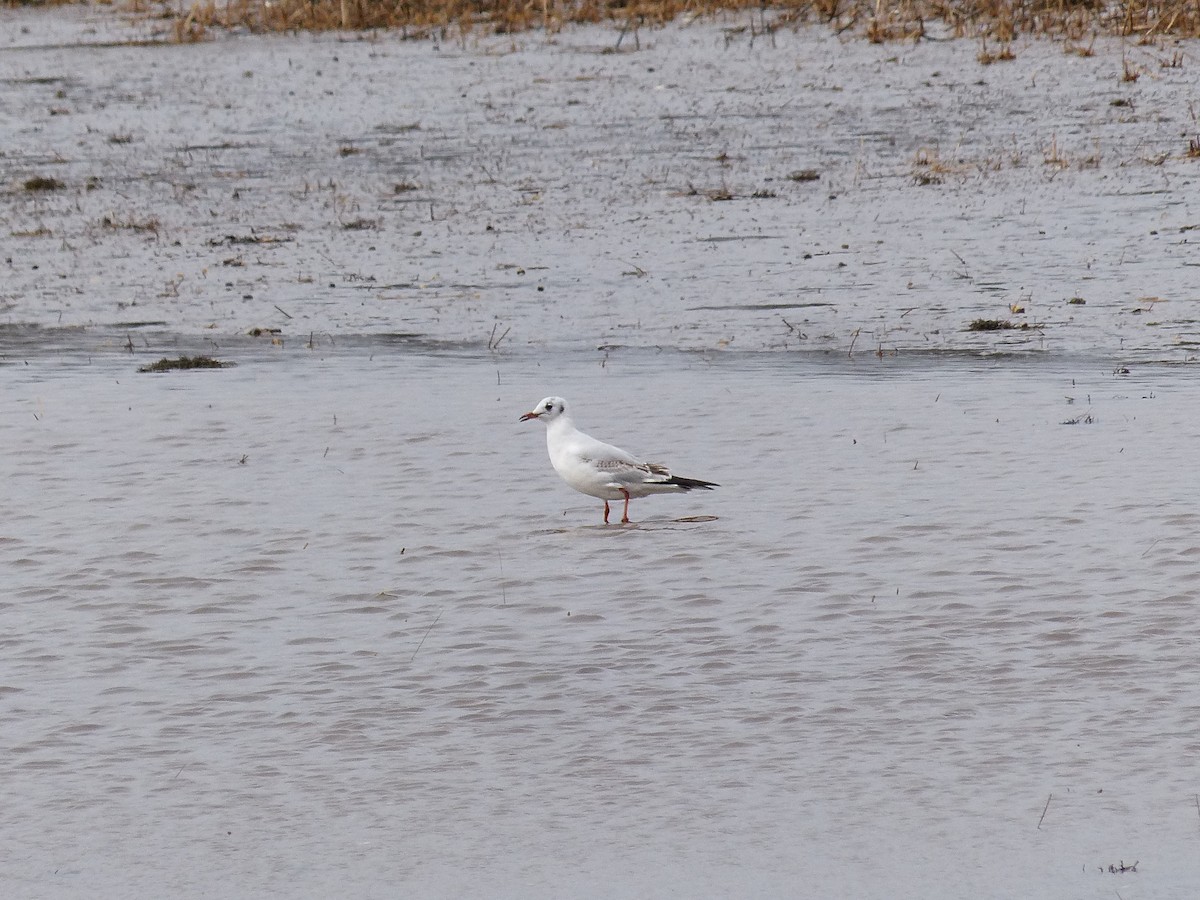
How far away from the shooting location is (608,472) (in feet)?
34.0

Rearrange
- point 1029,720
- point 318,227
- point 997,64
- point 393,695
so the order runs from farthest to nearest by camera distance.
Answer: point 997,64, point 318,227, point 393,695, point 1029,720

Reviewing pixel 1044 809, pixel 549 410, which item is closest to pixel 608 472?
pixel 549 410

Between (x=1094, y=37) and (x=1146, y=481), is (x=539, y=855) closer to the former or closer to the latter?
(x=1146, y=481)

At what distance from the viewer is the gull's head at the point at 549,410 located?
1090 centimetres

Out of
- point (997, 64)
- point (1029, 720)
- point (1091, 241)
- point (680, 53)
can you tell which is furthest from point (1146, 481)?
point (680, 53)

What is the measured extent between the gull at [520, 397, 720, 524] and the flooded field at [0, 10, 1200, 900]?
0.21 meters

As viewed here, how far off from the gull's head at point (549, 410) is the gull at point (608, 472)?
0.99 feet

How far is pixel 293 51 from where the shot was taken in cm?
2747

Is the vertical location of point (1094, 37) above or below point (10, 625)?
above

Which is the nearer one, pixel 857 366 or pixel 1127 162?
pixel 857 366

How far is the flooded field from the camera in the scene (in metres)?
6.48

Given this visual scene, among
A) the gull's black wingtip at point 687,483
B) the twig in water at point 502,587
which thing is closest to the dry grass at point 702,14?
the gull's black wingtip at point 687,483

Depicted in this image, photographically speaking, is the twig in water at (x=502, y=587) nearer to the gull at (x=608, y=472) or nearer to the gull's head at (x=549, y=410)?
the gull at (x=608, y=472)

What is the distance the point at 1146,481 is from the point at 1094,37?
13.6 metres
